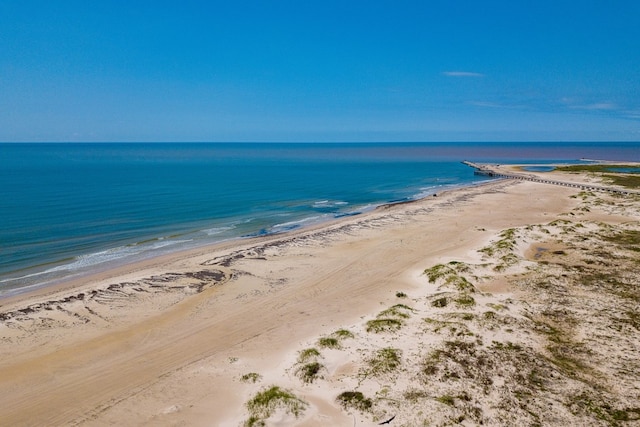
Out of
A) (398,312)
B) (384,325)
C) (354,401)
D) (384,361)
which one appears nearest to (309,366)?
(354,401)

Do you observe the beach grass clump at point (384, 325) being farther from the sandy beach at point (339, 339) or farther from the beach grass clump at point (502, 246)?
the beach grass clump at point (502, 246)

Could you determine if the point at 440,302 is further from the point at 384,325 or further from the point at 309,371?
the point at 309,371

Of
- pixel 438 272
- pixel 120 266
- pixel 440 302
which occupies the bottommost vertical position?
pixel 120 266

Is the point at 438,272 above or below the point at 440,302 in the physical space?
above

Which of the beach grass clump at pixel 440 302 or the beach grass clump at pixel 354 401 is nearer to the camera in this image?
the beach grass clump at pixel 354 401

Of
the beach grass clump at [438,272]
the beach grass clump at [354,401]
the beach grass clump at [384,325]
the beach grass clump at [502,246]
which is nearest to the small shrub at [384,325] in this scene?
the beach grass clump at [384,325]

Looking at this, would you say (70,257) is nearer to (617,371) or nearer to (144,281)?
(144,281)

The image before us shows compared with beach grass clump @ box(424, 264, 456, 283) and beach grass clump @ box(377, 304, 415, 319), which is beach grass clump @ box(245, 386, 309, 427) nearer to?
beach grass clump @ box(377, 304, 415, 319)
